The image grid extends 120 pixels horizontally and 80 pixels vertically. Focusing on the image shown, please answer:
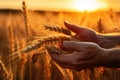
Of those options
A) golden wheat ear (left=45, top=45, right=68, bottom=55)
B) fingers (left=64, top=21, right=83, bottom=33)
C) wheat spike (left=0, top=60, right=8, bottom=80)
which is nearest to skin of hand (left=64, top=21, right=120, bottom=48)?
fingers (left=64, top=21, right=83, bottom=33)

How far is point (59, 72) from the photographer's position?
2992 mm

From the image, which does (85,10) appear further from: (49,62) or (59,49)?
(59,49)

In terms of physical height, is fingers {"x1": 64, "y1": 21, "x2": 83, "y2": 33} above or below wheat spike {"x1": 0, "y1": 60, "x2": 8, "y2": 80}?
above

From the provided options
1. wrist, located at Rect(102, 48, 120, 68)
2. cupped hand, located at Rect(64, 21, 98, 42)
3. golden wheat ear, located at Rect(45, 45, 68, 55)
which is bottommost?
wrist, located at Rect(102, 48, 120, 68)

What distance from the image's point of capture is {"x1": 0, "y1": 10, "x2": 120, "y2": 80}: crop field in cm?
260

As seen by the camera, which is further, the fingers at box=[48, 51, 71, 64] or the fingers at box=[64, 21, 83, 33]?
the fingers at box=[64, 21, 83, 33]

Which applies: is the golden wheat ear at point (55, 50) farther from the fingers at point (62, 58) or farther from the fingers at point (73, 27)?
the fingers at point (73, 27)

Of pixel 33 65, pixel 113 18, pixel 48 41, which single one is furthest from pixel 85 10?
pixel 48 41

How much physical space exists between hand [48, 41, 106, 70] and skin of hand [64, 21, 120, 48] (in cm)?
14

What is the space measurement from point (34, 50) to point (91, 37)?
320 mm

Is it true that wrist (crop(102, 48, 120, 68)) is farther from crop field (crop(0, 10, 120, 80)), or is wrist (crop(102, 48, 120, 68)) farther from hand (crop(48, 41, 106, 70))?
crop field (crop(0, 10, 120, 80))

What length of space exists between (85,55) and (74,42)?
0.26ft

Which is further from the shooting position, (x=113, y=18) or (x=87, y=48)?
(x=113, y=18)

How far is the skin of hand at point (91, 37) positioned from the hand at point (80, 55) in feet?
0.46
